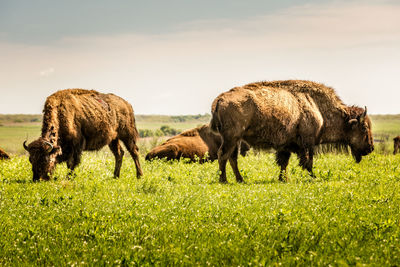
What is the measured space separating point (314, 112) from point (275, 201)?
5441 millimetres

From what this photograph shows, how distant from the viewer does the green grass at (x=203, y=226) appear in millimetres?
4934

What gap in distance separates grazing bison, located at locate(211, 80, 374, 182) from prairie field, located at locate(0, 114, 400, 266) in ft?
6.80

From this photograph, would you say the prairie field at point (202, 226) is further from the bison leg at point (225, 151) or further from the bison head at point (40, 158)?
the bison leg at point (225, 151)

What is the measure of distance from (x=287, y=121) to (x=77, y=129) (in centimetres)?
632

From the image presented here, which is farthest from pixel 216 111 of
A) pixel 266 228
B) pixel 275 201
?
pixel 266 228

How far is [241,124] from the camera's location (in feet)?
35.9

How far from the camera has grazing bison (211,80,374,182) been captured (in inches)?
434

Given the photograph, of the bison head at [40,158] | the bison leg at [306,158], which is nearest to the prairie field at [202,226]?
the bison head at [40,158]

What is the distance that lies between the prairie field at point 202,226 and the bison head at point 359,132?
3689 millimetres

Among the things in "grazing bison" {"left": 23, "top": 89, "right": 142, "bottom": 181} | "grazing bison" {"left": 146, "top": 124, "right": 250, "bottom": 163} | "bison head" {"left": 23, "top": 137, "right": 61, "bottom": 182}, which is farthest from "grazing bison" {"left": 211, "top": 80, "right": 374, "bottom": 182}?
"grazing bison" {"left": 146, "top": 124, "right": 250, "bottom": 163}

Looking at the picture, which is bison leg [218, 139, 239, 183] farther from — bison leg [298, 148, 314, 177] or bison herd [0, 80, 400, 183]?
bison leg [298, 148, 314, 177]

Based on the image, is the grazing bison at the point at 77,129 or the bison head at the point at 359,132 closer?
the grazing bison at the point at 77,129

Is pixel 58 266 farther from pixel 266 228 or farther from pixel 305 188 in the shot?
pixel 305 188

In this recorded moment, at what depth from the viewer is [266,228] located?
5.93 m
